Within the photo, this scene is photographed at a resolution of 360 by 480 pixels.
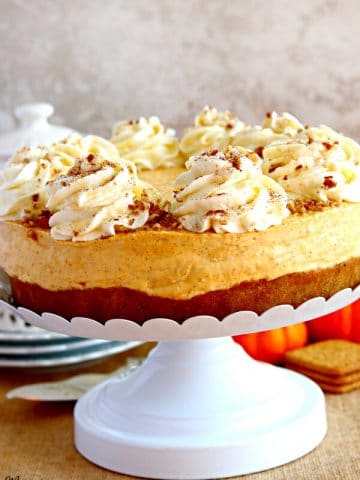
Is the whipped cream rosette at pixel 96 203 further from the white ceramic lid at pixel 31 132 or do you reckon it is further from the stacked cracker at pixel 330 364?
the white ceramic lid at pixel 31 132

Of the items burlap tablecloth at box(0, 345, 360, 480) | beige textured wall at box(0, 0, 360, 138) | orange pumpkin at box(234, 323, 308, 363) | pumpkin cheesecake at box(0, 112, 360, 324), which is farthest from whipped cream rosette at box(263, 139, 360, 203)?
beige textured wall at box(0, 0, 360, 138)

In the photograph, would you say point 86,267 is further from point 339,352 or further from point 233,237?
point 339,352

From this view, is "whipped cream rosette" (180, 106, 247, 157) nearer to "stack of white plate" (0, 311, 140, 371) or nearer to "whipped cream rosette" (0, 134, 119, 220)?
"whipped cream rosette" (0, 134, 119, 220)

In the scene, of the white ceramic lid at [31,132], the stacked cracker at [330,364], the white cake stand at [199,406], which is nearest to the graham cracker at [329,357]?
the stacked cracker at [330,364]

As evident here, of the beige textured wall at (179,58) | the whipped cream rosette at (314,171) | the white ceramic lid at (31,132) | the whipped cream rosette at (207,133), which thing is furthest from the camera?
the beige textured wall at (179,58)

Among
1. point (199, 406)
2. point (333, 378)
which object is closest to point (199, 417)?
point (199, 406)

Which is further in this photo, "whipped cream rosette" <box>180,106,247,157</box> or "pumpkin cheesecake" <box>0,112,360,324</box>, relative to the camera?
"whipped cream rosette" <box>180,106,247,157</box>

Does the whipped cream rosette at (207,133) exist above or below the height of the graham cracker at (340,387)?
above
